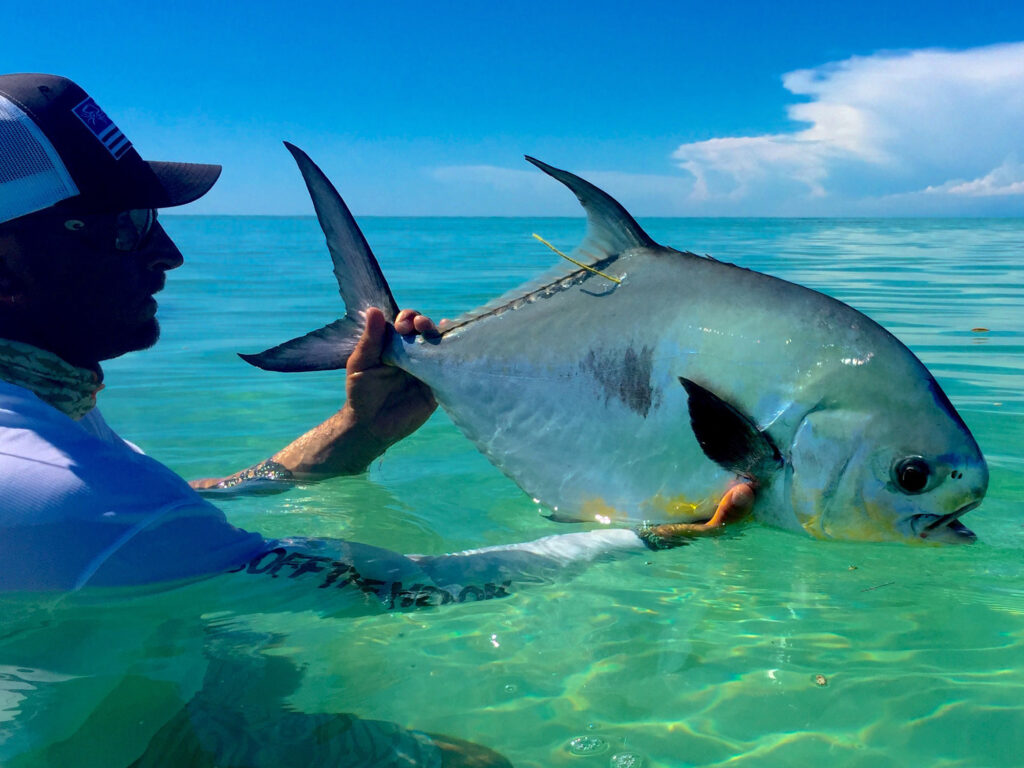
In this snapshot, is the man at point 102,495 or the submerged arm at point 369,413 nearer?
the man at point 102,495

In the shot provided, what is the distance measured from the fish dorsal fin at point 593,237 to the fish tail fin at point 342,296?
439 millimetres

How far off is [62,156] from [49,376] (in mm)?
499

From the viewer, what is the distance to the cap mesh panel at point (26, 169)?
69.6 inches

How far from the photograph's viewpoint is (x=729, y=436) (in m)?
1.94

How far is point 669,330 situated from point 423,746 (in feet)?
3.76

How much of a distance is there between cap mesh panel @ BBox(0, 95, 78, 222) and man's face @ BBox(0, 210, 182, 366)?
65 mm

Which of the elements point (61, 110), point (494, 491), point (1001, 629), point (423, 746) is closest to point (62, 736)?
point (423, 746)

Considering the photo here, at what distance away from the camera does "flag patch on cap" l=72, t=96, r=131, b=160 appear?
6.49 feet

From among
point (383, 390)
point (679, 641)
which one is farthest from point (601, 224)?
point (679, 641)

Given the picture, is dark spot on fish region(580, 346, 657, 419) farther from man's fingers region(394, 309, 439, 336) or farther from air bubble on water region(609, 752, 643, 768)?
air bubble on water region(609, 752, 643, 768)

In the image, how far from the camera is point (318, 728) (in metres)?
1.94

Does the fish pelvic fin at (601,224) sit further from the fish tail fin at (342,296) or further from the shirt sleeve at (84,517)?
the shirt sleeve at (84,517)

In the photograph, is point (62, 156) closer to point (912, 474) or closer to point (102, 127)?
point (102, 127)

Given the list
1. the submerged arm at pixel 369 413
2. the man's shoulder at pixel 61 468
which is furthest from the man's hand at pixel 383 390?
the man's shoulder at pixel 61 468
